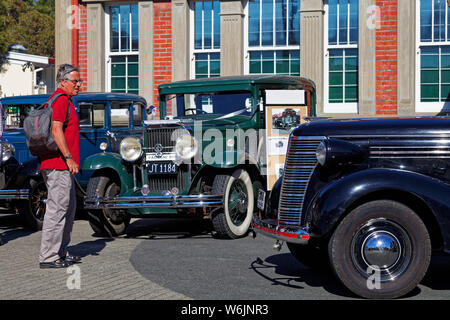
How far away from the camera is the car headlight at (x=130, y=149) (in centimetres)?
865

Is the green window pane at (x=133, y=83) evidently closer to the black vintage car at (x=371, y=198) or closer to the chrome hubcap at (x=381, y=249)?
the black vintage car at (x=371, y=198)

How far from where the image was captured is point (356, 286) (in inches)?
204

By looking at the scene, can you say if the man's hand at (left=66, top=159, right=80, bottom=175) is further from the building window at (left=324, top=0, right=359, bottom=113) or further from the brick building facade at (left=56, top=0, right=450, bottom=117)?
the building window at (left=324, top=0, right=359, bottom=113)

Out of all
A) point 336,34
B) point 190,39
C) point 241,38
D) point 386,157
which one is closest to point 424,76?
point 336,34

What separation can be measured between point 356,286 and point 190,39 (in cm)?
1211

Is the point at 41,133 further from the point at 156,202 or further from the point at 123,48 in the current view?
the point at 123,48

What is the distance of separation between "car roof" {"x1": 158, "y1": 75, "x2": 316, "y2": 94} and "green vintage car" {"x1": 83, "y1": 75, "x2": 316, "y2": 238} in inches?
0.9

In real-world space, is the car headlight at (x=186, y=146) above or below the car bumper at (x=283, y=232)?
above

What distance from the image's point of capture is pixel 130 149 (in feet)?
28.5

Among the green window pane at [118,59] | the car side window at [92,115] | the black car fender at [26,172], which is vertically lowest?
the black car fender at [26,172]

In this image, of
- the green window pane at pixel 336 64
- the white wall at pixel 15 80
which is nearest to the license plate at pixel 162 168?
the green window pane at pixel 336 64

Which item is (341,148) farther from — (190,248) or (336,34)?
(336,34)

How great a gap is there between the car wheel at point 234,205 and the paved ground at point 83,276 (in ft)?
3.44

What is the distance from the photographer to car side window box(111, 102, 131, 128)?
11039mm
